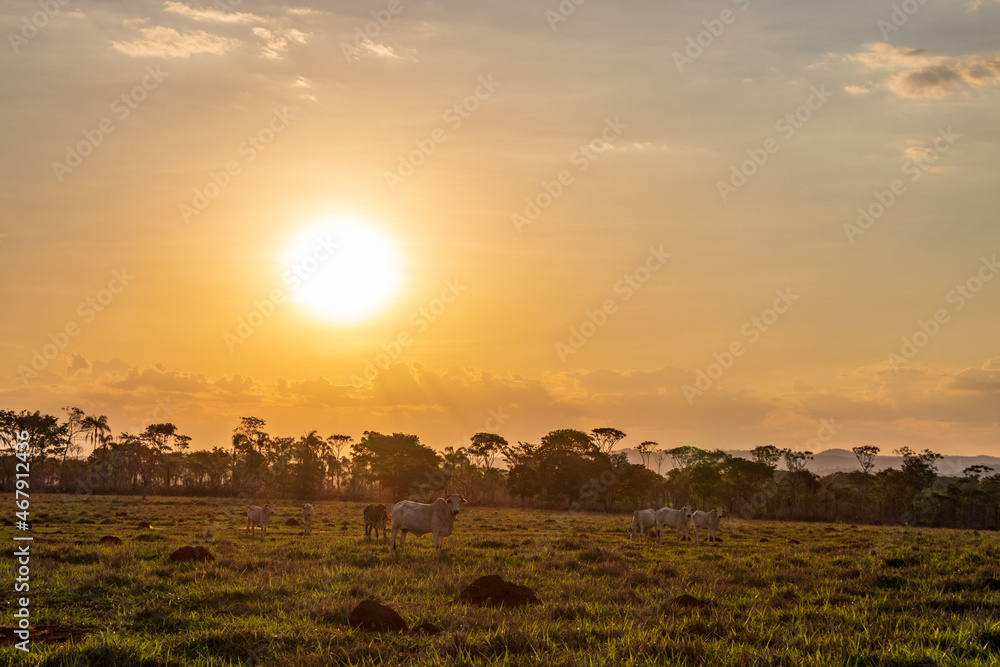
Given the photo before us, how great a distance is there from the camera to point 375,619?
36.0 ft

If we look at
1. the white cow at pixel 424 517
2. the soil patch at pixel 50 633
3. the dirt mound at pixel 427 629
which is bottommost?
the soil patch at pixel 50 633

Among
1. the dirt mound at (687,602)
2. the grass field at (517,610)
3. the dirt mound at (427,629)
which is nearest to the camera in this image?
the grass field at (517,610)

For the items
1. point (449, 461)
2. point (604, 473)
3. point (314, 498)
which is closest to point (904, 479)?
point (604, 473)

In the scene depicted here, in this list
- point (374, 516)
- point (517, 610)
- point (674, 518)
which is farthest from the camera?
point (674, 518)

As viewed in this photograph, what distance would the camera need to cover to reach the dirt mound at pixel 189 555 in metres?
18.8

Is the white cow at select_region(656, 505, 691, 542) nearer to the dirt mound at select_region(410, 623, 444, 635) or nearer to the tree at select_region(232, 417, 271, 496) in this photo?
the dirt mound at select_region(410, 623, 444, 635)

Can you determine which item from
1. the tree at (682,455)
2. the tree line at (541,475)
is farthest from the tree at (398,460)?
the tree at (682,455)

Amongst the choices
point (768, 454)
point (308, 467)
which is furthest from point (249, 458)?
point (768, 454)

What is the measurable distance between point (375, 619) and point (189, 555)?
1044 cm

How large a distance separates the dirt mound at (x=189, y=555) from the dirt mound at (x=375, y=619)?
969cm

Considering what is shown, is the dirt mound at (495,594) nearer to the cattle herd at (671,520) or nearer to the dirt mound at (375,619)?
the dirt mound at (375,619)

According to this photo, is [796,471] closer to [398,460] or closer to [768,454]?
[768,454]

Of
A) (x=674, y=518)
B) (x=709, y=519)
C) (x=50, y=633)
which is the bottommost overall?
(x=50, y=633)

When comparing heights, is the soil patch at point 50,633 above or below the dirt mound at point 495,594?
below
